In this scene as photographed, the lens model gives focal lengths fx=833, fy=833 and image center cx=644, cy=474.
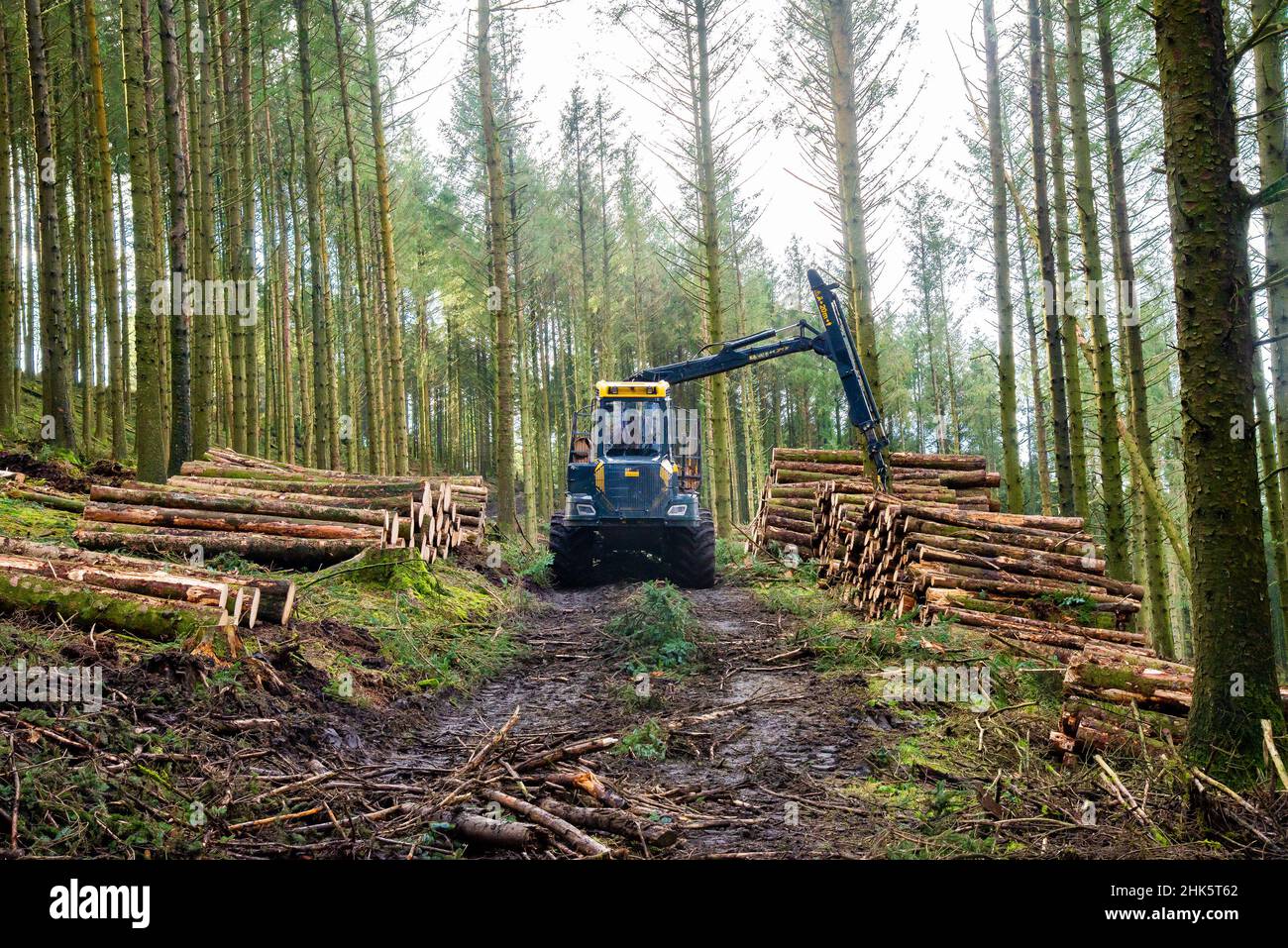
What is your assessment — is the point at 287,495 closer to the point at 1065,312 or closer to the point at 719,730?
the point at 719,730

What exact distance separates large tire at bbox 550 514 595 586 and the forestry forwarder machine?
0.02 meters

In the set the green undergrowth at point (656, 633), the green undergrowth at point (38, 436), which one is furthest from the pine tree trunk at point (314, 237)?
the green undergrowth at point (656, 633)

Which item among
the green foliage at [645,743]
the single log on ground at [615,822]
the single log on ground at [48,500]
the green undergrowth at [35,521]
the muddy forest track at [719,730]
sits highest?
the single log on ground at [48,500]

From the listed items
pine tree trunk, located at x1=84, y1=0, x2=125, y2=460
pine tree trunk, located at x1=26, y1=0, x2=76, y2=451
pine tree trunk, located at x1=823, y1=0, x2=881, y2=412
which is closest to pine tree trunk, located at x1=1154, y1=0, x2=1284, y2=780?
pine tree trunk, located at x1=823, y1=0, x2=881, y2=412

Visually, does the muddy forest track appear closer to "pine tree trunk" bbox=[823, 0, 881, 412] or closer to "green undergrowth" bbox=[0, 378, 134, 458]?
"pine tree trunk" bbox=[823, 0, 881, 412]

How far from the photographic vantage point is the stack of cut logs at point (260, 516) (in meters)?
8.24

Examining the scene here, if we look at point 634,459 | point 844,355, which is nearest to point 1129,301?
point 844,355

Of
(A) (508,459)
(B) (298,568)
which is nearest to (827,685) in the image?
(B) (298,568)

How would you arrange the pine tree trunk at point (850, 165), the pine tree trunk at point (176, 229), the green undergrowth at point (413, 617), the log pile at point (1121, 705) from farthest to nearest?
the pine tree trunk at point (850, 165), the pine tree trunk at point (176, 229), the green undergrowth at point (413, 617), the log pile at point (1121, 705)

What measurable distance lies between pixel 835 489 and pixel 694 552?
2360 mm

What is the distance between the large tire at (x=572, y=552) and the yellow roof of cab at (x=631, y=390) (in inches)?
82.9

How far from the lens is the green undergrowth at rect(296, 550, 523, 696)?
704 centimetres

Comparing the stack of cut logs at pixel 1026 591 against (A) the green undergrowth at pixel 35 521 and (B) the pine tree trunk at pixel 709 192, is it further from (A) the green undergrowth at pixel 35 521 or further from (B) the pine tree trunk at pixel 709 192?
(A) the green undergrowth at pixel 35 521
